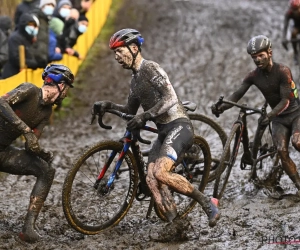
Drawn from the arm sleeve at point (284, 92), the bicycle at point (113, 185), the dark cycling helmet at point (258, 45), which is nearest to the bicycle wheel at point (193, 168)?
the bicycle at point (113, 185)

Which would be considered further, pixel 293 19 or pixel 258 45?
pixel 293 19

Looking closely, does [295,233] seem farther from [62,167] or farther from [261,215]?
[62,167]

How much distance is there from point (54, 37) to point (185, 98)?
307cm

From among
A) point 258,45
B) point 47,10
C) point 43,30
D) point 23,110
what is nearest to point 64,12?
point 47,10

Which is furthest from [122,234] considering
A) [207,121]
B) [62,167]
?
[62,167]

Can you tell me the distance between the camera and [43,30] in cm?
1225

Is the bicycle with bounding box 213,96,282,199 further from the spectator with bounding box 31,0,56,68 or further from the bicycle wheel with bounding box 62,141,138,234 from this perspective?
the spectator with bounding box 31,0,56,68

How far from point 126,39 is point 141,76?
1.35ft

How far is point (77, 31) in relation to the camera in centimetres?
1391

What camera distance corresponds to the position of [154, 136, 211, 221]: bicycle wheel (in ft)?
26.5

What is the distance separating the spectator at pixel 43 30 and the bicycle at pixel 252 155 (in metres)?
4.41

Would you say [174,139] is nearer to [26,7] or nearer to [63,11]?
[26,7]

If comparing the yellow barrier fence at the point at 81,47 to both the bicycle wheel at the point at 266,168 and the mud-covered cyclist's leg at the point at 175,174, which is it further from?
the mud-covered cyclist's leg at the point at 175,174

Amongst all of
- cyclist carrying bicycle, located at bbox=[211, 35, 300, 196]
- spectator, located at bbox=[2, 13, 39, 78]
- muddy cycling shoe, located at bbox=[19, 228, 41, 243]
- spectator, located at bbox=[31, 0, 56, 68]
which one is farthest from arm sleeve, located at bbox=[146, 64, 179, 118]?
spectator, located at bbox=[31, 0, 56, 68]
